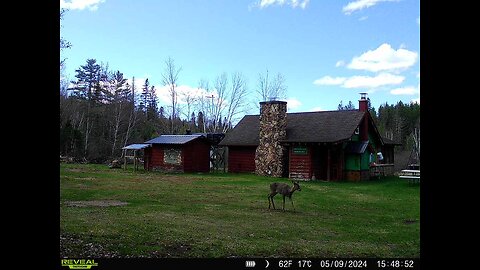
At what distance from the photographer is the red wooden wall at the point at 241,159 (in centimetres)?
2167

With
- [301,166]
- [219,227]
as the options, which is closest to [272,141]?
[301,166]

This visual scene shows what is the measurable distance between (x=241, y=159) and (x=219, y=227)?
1723 centimetres

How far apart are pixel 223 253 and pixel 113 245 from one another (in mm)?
959

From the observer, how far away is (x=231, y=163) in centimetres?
2267

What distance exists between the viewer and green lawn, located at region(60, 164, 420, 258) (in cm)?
310

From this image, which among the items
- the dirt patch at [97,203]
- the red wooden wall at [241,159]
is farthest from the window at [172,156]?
the dirt patch at [97,203]

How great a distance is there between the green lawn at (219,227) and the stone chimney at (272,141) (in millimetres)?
10721

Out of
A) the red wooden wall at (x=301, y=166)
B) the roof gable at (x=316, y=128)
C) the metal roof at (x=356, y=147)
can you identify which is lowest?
the red wooden wall at (x=301, y=166)

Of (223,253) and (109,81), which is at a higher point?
(109,81)

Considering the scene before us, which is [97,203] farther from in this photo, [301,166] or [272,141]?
[272,141]

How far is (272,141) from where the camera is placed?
20562 mm

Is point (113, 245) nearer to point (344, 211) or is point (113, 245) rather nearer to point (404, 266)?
point (404, 266)

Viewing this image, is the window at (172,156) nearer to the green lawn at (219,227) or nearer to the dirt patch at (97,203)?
the green lawn at (219,227)
